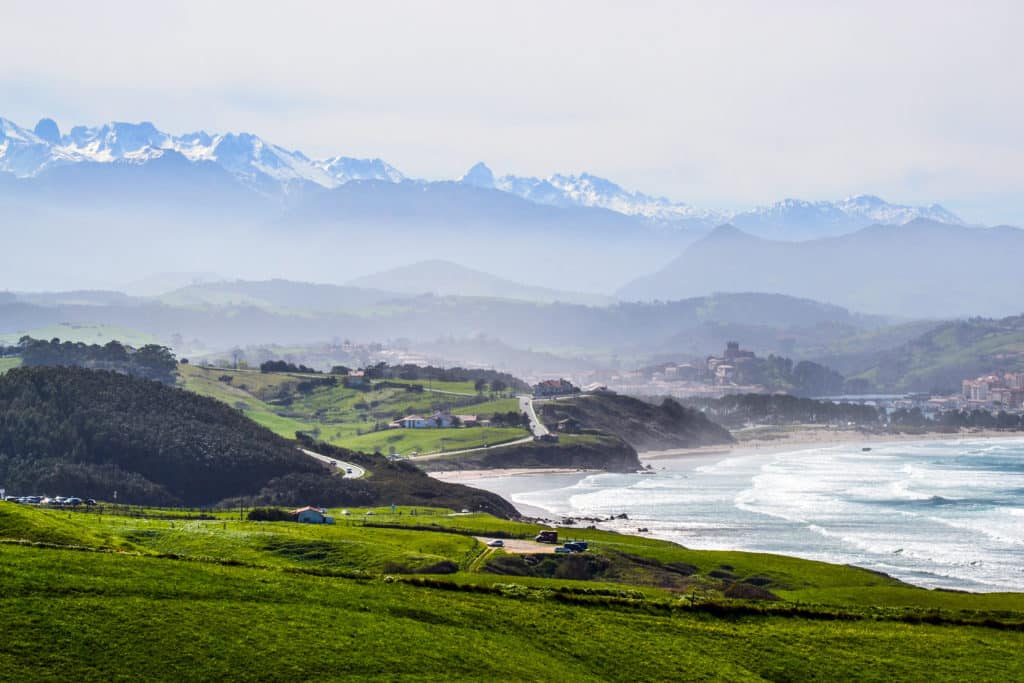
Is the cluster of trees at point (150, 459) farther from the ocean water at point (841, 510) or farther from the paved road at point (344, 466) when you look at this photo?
the ocean water at point (841, 510)

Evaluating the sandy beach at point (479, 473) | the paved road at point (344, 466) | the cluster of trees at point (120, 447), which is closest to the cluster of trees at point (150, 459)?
the cluster of trees at point (120, 447)

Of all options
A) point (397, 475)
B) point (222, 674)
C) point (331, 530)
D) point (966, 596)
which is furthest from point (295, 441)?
point (222, 674)

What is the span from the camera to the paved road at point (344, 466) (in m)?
150

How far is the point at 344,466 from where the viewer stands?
15888cm

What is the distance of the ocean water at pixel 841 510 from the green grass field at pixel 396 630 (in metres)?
41.6

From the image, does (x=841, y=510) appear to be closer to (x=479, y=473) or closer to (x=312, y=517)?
(x=312, y=517)

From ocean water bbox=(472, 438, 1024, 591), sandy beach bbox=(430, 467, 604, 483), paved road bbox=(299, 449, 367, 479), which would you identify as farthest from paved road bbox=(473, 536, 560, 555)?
sandy beach bbox=(430, 467, 604, 483)

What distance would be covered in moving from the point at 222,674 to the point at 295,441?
139 metres

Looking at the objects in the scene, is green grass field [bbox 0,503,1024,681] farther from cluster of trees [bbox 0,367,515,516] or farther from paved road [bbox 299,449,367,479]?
paved road [bbox 299,449,367,479]

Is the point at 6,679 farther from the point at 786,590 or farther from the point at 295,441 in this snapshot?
the point at 295,441

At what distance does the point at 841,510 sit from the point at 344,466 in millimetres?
61974

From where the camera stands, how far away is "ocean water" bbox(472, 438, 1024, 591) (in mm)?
103500

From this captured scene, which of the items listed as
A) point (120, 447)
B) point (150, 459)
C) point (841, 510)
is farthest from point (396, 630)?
point (120, 447)

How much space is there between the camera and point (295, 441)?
174375 millimetres
